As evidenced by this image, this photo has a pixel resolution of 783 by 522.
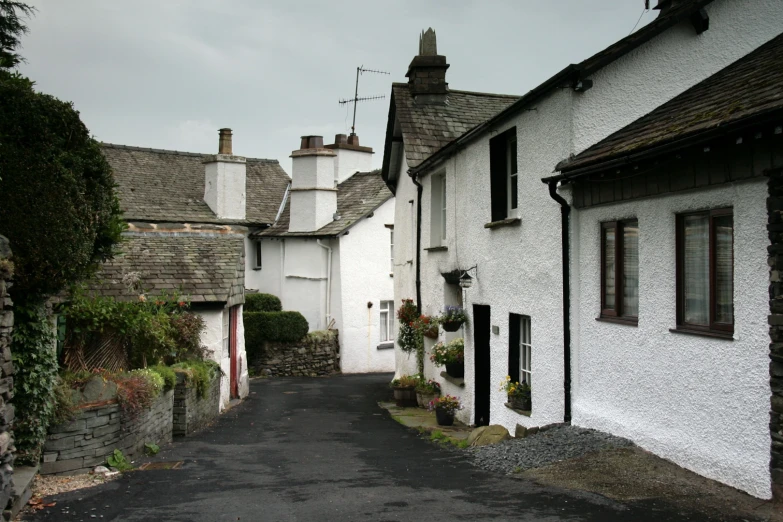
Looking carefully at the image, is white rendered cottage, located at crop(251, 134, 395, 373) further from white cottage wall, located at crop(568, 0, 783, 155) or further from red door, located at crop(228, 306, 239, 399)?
white cottage wall, located at crop(568, 0, 783, 155)

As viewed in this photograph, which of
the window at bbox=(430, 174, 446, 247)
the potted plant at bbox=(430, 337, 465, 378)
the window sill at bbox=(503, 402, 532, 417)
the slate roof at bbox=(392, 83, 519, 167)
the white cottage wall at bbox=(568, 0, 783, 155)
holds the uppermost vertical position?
the slate roof at bbox=(392, 83, 519, 167)

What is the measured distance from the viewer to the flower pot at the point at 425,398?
19141 mm

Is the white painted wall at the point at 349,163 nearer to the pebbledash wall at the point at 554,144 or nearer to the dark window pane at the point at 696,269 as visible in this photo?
the pebbledash wall at the point at 554,144

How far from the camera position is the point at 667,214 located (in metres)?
9.08

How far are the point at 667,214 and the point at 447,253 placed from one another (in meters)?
8.78

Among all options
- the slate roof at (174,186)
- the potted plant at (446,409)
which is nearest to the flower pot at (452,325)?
the potted plant at (446,409)

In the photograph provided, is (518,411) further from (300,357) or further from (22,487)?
(300,357)

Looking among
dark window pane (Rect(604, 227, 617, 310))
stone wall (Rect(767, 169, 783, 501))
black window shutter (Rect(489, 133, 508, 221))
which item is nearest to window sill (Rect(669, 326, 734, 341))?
stone wall (Rect(767, 169, 783, 501))

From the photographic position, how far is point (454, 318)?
1586cm

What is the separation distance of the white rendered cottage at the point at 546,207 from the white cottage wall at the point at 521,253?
0.06ft

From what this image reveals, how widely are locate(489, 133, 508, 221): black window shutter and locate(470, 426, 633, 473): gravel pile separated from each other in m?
4.40

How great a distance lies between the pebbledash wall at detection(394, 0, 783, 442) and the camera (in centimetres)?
1112

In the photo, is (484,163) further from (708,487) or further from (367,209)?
(367,209)

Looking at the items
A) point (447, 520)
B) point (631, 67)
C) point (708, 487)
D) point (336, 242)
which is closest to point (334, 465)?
point (447, 520)
